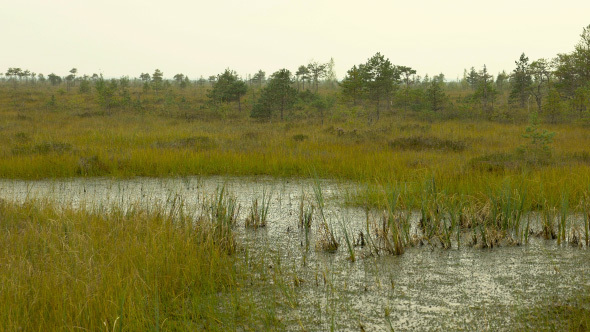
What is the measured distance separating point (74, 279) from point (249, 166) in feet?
24.4

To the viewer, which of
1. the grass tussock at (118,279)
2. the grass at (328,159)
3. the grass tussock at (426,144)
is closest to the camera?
the grass tussock at (118,279)

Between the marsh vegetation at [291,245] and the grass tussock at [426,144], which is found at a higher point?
the grass tussock at [426,144]

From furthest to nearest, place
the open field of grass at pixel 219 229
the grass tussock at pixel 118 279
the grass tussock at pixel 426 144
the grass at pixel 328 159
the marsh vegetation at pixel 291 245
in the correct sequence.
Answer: the grass tussock at pixel 426 144
the grass at pixel 328 159
the marsh vegetation at pixel 291 245
the open field of grass at pixel 219 229
the grass tussock at pixel 118 279

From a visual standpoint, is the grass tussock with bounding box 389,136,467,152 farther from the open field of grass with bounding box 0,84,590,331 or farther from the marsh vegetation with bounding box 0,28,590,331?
the marsh vegetation with bounding box 0,28,590,331

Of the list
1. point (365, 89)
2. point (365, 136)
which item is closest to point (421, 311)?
point (365, 136)

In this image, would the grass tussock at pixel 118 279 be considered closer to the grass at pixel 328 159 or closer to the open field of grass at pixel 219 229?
the open field of grass at pixel 219 229

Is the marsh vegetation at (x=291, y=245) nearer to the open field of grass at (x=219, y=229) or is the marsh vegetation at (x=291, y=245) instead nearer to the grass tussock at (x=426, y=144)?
the open field of grass at (x=219, y=229)

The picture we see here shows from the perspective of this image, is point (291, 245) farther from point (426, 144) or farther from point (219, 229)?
point (426, 144)

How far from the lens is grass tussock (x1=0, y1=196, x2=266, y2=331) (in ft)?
10.7

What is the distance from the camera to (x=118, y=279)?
369 cm

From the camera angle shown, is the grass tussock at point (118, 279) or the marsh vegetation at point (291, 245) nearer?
the grass tussock at point (118, 279)

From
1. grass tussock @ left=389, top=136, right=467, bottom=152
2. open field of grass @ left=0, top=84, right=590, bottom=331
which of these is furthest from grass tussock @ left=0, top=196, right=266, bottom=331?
grass tussock @ left=389, top=136, right=467, bottom=152

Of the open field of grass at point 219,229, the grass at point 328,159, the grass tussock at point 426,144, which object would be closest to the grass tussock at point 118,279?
the open field of grass at point 219,229

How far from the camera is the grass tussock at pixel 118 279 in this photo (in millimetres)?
3252
